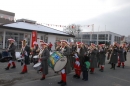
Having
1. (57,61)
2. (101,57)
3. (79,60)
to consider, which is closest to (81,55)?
(79,60)

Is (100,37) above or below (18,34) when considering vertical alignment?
above

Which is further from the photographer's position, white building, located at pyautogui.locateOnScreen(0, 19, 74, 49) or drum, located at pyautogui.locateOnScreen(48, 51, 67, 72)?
white building, located at pyautogui.locateOnScreen(0, 19, 74, 49)

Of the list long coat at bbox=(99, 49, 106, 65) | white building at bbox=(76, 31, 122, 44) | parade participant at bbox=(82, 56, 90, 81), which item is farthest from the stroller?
white building at bbox=(76, 31, 122, 44)

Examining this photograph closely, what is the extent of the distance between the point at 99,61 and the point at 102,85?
10.2 ft

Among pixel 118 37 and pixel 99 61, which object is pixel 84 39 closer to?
pixel 118 37

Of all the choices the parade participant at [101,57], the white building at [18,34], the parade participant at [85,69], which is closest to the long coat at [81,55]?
the parade participant at [85,69]

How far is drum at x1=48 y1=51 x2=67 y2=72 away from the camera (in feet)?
16.5

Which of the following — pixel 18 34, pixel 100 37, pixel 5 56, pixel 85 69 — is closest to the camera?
pixel 85 69

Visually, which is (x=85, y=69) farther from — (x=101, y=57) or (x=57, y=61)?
(x=101, y=57)

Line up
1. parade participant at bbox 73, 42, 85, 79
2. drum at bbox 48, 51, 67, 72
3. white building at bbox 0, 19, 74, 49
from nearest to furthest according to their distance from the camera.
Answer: drum at bbox 48, 51, 67, 72
parade participant at bbox 73, 42, 85, 79
white building at bbox 0, 19, 74, 49

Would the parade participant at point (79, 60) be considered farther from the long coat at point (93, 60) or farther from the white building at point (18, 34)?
the white building at point (18, 34)

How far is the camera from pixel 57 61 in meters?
5.01

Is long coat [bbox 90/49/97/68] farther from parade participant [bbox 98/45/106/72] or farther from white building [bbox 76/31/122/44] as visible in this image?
white building [bbox 76/31/122/44]

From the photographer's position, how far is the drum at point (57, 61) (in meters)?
5.04
